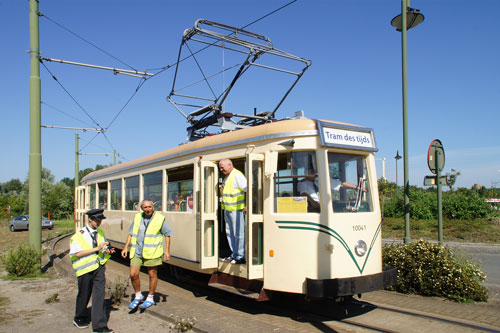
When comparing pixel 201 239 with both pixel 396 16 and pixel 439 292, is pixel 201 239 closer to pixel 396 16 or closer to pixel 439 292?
pixel 439 292

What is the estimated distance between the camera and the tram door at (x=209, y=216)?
6.77m

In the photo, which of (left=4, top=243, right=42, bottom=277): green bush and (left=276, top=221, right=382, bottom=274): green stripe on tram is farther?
(left=4, top=243, right=42, bottom=277): green bush

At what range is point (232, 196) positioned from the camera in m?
6.58

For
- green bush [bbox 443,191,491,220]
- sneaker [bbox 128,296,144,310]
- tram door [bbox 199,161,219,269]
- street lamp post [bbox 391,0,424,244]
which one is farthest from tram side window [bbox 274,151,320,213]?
green bush [bbox 443,191,491,220]

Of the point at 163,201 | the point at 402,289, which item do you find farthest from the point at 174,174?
the point at 402,289

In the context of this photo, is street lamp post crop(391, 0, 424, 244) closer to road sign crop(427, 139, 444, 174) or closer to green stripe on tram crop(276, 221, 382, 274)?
road sign crop(427, 139, 444, 174)

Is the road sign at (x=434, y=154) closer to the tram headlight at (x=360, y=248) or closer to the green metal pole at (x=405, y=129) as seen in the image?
the green metal pole at (x=405, y=129)

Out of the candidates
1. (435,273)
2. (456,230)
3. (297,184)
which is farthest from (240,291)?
(456,230)

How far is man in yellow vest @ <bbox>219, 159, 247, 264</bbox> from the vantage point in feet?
21.4

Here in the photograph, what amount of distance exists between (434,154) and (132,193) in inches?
272

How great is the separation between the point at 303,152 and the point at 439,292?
3.45m

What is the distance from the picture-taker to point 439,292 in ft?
22.8

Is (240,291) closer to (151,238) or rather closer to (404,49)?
(151,238)

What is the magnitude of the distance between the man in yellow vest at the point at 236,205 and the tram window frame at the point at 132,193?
409 cm
